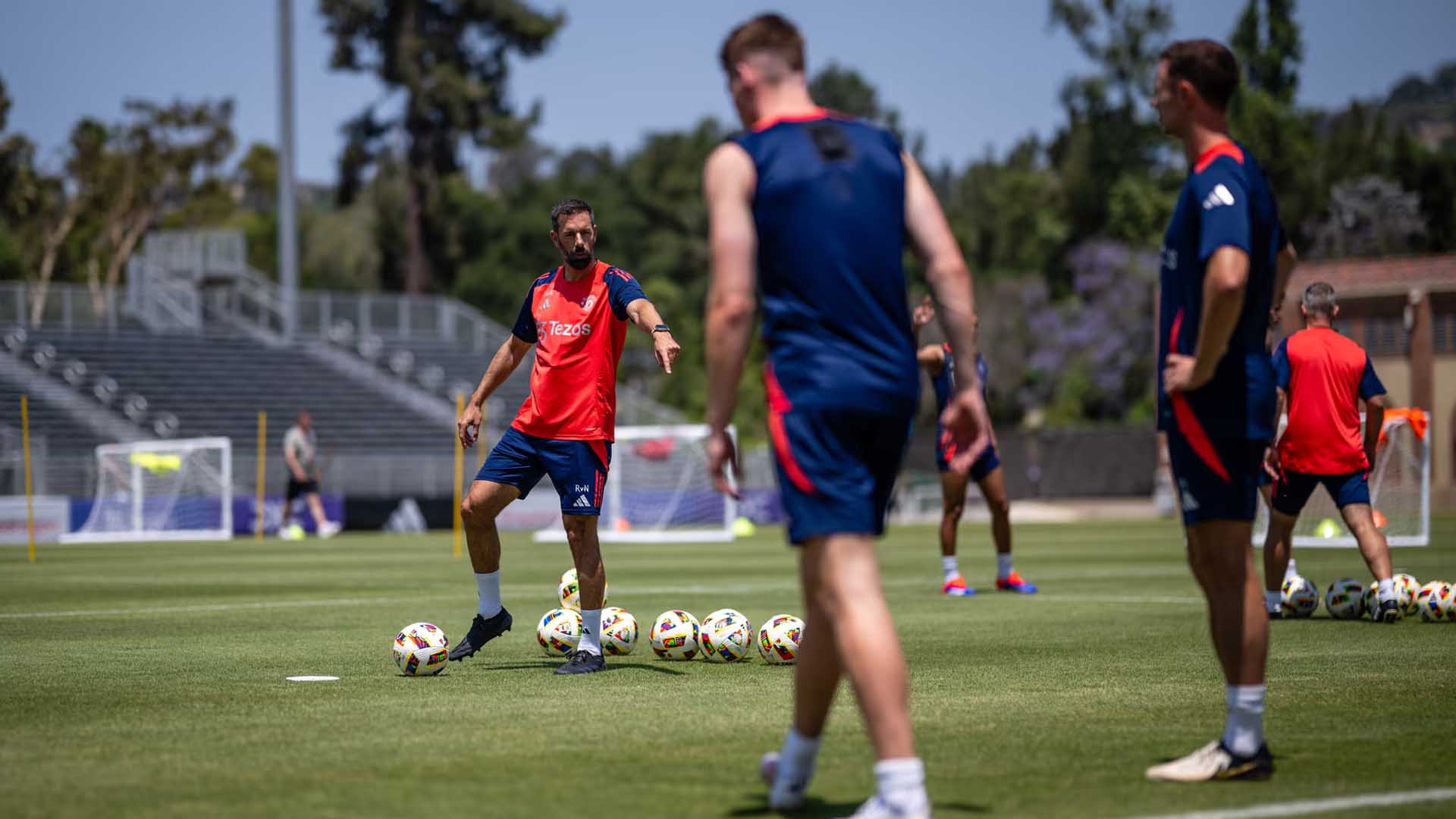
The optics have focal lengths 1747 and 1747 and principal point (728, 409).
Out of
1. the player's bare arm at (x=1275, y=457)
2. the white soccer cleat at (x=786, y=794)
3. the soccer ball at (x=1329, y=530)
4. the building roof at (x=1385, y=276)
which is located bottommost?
the soccer ball at (x=1329, y=530)

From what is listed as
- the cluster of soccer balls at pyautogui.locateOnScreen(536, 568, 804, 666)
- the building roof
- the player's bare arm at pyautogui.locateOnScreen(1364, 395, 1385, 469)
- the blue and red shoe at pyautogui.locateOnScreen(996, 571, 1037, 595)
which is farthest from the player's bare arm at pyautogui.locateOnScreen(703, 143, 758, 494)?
the building roof

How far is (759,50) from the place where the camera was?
17.0ft

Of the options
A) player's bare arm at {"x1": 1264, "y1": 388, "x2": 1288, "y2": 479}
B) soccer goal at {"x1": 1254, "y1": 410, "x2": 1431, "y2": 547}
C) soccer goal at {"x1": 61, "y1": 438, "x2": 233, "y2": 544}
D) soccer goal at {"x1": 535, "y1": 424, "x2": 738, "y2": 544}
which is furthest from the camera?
soccer goal at {"x1": 61, "y1": 438, "x2": 233, "y2": 544}

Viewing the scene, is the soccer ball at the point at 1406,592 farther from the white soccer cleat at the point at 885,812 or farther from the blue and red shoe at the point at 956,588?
the white soccer cleat at the point at 885,812

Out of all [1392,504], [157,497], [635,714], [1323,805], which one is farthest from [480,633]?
[157,497]

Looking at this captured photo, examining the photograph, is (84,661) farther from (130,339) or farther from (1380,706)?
(130,339)

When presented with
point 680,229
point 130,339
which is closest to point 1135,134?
point 680,229

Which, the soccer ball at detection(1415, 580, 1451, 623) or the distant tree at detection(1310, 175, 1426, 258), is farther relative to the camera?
the distant tree at detection(1310, 175, 1426, 258)

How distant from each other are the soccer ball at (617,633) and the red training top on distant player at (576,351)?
44.2 inches

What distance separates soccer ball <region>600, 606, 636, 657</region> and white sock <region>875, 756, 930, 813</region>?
4976mm

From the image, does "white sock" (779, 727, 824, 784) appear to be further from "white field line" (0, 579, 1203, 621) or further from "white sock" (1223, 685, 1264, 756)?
"white field line" (0, 579, 1203, 621)

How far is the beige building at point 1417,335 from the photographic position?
158 ft

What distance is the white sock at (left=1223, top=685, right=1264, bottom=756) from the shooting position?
5.55 meters

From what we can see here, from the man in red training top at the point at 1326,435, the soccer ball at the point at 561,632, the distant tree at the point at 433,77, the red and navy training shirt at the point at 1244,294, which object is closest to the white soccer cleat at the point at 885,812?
the red and navy training shirt at the point at 1244,294
